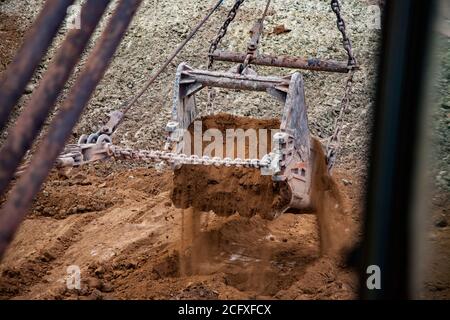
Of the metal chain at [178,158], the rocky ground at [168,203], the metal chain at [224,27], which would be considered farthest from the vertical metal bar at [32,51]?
the metal chain at [224,27]

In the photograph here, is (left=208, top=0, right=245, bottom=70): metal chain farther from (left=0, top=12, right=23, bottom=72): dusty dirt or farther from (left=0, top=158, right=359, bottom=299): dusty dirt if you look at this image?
(left=0, top=12, right=23, bottom=72): dusty dirt

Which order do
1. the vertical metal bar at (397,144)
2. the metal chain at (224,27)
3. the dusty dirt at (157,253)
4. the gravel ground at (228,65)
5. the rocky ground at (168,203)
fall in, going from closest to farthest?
the vertical metal bar at (397,144)
the dusty dirt at (157,253)
the rocky ground at (168,203)
the metal chain at (224,27)
the gravel ground at (228,65)

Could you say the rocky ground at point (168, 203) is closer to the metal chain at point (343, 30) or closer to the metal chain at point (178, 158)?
the metal chain at point (343, 30)

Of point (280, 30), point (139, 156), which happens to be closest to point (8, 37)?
point (280, 30)

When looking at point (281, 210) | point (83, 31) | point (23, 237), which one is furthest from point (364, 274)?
point (23, 237)

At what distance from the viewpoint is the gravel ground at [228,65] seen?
8188mm

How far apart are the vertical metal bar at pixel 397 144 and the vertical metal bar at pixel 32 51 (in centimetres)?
156

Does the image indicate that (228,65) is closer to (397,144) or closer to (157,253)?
(157,253)

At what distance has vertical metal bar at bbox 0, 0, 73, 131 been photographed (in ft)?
9.07

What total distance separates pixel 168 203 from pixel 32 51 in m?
3.85

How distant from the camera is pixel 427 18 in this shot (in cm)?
160

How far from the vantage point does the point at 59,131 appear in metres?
2.77

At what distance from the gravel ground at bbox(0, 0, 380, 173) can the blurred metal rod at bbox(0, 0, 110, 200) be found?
5.08m

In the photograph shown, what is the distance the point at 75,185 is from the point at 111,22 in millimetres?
4372
